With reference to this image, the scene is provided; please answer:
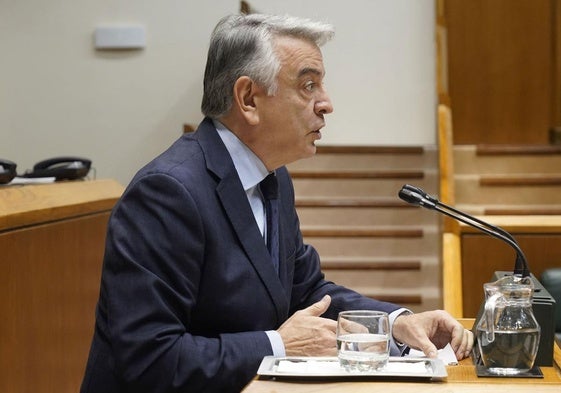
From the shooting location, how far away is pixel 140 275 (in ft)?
5.40

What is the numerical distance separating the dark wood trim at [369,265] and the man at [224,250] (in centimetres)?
368

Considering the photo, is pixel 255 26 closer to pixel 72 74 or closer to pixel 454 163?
pixel 454 163

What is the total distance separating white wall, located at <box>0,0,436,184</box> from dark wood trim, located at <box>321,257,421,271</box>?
1797mm

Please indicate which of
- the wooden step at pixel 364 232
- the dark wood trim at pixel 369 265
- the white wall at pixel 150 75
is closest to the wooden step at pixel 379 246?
the wooden step at pixel 364 232

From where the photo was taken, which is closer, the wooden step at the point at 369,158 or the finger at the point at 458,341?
the finger at the point at 458,341

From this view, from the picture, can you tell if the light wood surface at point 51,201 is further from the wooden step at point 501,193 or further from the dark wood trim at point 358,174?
the wooden step at point 501,193

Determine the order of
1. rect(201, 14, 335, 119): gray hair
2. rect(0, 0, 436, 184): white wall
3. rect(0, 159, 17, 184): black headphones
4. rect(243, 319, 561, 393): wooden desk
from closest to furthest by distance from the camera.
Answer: rect(243, 319, 561, 393): wooden desk < rect(201, 14, 335, 119): gray hair < rect(0, 159, 17, 184): black headphones < rect(0, 0, 436, 184): white wall

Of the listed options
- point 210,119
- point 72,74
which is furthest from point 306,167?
point 210,119

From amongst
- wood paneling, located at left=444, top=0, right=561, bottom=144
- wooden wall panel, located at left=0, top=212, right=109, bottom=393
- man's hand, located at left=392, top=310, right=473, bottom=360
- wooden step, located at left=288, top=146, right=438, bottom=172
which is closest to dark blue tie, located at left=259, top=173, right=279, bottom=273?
man's hand, located at left=392, top=310, right=473, bottom=360

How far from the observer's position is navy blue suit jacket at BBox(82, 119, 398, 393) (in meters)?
1.64

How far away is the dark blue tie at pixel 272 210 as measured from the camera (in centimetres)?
193

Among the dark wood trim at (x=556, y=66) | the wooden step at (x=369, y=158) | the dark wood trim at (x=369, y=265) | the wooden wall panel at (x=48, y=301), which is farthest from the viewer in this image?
the dark wood trim at (x=556, y=66)

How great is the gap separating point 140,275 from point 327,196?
479 cm

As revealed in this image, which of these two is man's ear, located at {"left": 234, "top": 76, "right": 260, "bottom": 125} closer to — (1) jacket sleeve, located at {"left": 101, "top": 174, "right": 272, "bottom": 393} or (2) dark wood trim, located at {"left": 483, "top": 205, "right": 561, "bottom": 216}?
(1) jacket sleeve, located at {"left": 101, "top": 174, "right": 272, "bottom": 393}
